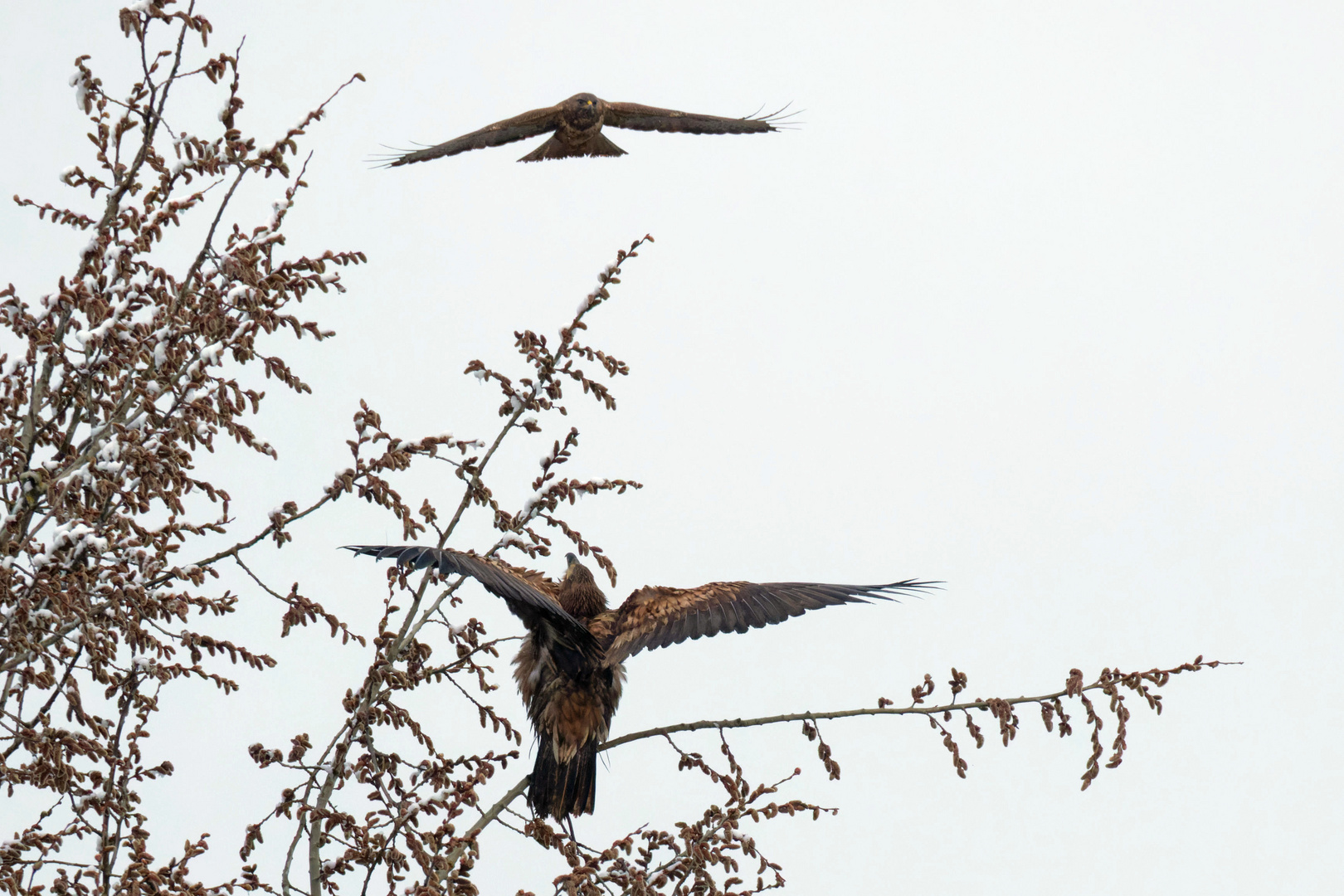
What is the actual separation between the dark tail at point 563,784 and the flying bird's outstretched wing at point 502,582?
454 millimetres

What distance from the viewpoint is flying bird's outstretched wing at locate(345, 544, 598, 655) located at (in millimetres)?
4629

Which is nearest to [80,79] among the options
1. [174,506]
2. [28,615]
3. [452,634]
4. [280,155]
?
[280,155]

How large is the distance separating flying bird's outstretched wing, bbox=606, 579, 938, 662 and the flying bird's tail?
5.41 meters

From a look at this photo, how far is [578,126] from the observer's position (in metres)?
10.4

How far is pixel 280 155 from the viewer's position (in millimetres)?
4699

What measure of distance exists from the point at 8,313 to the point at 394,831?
2044mm

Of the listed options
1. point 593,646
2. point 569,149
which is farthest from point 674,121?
point 593,646

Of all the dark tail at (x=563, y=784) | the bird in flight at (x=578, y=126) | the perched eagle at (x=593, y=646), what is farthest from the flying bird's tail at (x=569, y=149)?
the dark tail at (x=563, y=784)

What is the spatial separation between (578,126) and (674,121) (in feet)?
3.38

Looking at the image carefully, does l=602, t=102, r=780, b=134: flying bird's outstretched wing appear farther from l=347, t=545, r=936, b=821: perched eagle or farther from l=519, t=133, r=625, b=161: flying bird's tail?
l=347, t=545, r=936, b=821: perched eagle

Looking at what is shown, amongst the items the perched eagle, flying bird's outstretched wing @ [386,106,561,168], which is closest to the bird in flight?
flying bird's outstretched wing @ [386,106,561,168]

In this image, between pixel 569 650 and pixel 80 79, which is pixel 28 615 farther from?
pixel 569 650

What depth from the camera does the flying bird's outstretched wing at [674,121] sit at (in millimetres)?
10938

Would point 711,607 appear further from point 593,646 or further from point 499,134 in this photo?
point 499,134
